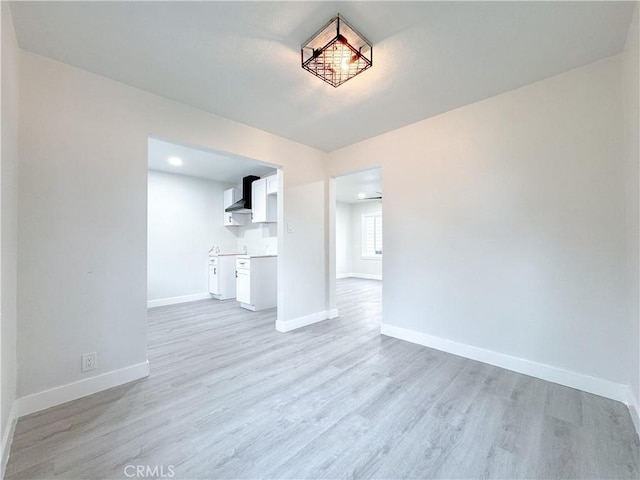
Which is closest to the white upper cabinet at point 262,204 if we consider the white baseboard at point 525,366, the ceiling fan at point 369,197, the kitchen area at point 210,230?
the kitchen area at point 210,230

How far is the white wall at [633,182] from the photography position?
158 cm

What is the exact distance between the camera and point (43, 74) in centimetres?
184

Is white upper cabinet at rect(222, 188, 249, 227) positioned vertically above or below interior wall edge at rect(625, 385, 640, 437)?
above

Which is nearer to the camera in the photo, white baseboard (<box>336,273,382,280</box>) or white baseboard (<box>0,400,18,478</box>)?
white baseboard (<box>0,400,18,478</box>)

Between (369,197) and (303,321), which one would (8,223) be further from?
(369,197)

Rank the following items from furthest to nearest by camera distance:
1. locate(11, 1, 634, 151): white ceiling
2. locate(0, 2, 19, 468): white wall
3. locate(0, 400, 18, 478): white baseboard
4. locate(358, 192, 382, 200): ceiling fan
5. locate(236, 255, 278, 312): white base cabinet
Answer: locate(358, 192, 382, 200): ceiling fan < locate(236, 255, 278, 312): white base cabinet < locate(11, 1, 634, 151): white ceiling < locate(0, 2, 19, 468): white wall < locate(0, 400, 18, 478): white baseboard

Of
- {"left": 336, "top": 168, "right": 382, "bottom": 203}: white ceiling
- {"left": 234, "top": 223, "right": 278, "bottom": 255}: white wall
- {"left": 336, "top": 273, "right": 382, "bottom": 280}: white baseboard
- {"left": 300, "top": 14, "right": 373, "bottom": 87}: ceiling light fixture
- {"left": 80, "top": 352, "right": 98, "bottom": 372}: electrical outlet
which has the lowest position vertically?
{"left": 336, "top": 273, "right": 382, "bottom": 280}: white baseboard

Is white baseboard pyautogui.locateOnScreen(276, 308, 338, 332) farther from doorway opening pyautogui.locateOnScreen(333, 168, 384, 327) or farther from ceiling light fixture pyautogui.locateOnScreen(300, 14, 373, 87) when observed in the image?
doorway opening pyautogui.locateOnScreen(333, 168, 384, 327)

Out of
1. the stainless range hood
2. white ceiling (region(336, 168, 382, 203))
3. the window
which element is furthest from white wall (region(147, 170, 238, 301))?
the window

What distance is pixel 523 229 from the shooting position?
2.25 m

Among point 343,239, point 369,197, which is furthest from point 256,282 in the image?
point 343,239

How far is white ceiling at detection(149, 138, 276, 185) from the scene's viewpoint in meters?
3.77

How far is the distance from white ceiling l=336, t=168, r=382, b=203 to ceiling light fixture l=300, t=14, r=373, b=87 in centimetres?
284

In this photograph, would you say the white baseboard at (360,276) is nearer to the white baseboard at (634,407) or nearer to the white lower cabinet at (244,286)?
the white lower cabinet at (244,286)
